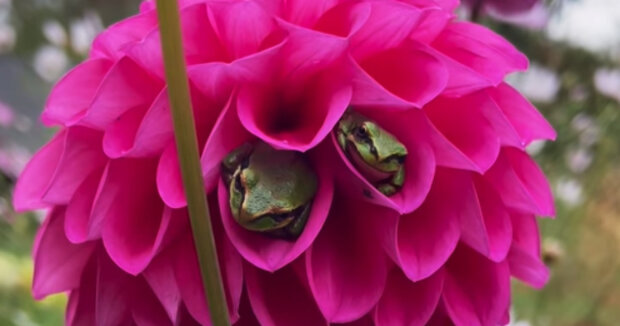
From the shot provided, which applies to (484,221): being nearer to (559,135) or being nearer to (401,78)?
(401,78)

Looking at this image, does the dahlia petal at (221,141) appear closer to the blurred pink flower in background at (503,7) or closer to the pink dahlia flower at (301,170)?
the pink dahlia flower at (301,170)

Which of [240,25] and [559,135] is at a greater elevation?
[240,25]

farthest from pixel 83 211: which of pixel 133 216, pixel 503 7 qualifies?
pixel 503 7

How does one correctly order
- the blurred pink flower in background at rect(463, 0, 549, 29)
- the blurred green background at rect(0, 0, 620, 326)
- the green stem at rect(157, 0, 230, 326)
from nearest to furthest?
the green stem at rect(157, 0, 230, 326) < the blurred pink flower in background at rect(463, 0, 549, 29) < the blurred green background at rect(0, 0, 620, 326)

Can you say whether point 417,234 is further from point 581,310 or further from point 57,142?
point 581,310

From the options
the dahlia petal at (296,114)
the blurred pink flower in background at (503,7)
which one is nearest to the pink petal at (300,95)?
the dahlia petal at (296,114)

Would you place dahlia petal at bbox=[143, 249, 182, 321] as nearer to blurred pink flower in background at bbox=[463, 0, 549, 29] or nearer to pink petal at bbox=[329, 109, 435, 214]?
pink petal at bbox=[329, 109, 435, 214]

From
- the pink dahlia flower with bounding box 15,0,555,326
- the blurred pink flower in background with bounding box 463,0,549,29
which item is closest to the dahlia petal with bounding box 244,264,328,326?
the pink dahlia flower with bounding box 15,0,555,326
